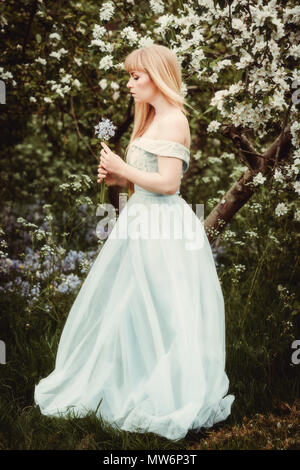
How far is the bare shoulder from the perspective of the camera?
8.66ft

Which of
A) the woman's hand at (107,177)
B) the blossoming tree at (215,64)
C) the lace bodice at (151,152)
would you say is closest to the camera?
the lace bodice at (151,152)

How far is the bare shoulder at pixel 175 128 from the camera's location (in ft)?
8.66

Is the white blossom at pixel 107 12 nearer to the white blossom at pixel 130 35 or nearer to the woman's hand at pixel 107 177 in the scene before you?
the white blossom at pixel 130 35

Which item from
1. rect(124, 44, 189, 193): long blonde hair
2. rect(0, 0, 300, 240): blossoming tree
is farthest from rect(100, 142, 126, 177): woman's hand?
rect(0, 0, 300, 240): blossoming tree

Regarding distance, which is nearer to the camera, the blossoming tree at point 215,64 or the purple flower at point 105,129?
the purple flower at point 105,129

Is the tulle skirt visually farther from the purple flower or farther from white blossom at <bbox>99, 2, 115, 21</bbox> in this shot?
white blossom at <bbox>99, 2, 115, 21</bbox>

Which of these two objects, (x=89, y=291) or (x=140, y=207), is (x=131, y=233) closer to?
(x=140, y=207)

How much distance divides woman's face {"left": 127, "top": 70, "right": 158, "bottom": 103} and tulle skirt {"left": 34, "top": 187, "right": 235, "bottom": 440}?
0.46 metres

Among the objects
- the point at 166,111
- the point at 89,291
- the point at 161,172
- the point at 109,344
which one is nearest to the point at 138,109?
the point at 166,111

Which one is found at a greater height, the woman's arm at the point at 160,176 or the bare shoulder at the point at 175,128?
the bare shoulder at the point at 175,128

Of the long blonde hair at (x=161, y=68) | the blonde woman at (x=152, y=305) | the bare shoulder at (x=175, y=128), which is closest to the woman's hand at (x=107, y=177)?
the blonde woman at (x=152, y=305)

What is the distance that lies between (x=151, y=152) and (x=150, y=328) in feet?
2.76

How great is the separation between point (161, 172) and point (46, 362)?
1439 millimetres
